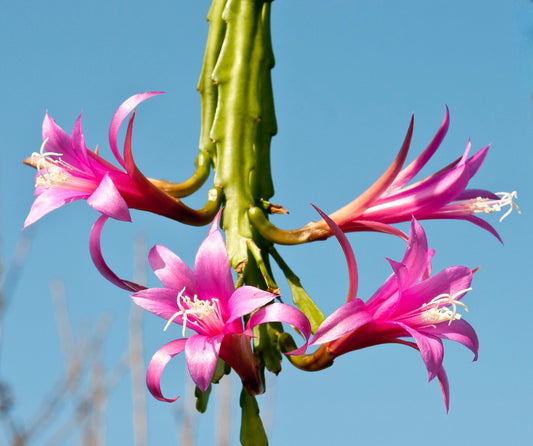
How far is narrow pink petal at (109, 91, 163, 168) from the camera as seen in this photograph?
957 millimetres

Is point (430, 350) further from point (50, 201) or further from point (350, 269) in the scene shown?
point (50, 201)

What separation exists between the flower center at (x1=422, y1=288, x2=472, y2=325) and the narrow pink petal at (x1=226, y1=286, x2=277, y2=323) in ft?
0.65

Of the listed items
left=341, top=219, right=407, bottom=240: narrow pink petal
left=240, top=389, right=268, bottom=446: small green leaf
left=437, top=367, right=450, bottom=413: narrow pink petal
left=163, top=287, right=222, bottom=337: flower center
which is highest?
left=341, top=219, right=407, bottom=240: narrow pink petal

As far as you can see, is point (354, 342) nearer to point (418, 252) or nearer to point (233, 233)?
point (418, 252)

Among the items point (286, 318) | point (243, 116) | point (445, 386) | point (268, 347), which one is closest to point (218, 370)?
point (268, 347)

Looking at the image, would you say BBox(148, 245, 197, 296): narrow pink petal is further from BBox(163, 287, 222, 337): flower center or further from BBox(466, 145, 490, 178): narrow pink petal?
BBox(466, 145, 490, 178): narrow pink petal

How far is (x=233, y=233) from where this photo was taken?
1030mm

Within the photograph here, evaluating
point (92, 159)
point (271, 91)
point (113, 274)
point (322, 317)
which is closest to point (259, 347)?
point (322, 317)

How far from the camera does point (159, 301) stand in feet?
2.72

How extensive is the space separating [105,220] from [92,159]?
0.08 m

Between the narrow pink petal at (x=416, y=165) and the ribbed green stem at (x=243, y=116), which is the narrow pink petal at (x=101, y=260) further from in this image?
the narrow pink petal at (x=416, y=165)

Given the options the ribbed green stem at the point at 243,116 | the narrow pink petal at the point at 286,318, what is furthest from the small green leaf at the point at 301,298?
the narrow pink petal at the point at 286,318

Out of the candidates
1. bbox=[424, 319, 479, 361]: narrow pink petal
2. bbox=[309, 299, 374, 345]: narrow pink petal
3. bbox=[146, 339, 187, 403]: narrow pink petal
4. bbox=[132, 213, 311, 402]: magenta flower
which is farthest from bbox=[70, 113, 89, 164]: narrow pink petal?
bbox=[424, 319, 479, 361]: narrow pink petal

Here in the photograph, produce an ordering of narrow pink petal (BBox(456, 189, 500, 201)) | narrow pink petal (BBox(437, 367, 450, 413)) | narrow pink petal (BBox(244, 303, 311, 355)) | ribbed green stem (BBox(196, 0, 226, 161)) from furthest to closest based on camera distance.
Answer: ribbed green stem (BBox(196, 0, 226, 161)) → narrow pink petal (BBox(456, 189, 500, 201)) → narrow pink petal (BBox(437, 367, 450, 413)) → narrow pink petal (BBox(244, 303, 311, 355))
